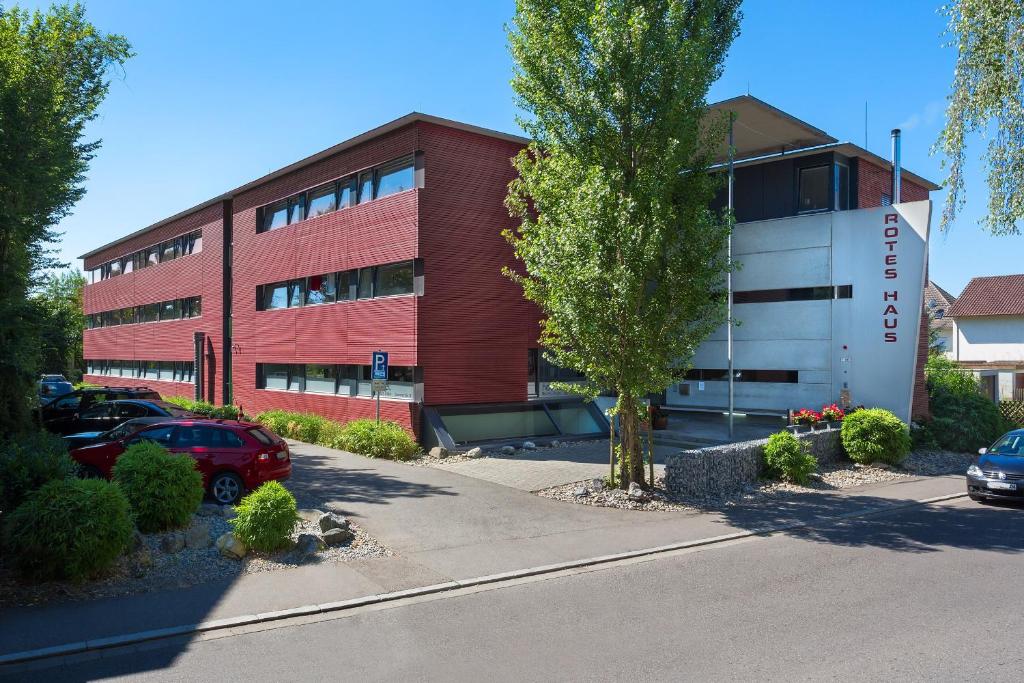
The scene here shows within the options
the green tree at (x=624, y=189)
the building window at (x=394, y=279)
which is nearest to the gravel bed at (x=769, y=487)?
the green tree at (x=624, y=189)

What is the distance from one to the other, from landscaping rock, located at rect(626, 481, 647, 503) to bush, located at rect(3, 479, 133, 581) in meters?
8.56

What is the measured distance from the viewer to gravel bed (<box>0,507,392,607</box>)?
27.1 ft

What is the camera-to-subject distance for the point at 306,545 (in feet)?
32.7

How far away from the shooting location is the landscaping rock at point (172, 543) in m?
9.56

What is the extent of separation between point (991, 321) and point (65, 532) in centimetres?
5557

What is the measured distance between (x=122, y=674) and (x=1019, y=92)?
18.2m

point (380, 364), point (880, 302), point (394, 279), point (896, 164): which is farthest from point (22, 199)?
point (896, 164)

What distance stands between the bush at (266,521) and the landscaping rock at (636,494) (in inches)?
256

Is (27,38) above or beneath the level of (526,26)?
above

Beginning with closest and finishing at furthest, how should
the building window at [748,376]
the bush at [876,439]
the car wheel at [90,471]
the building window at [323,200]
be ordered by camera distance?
the car wheel at [90,471] < the bush at [876,439] < the building window at [748,376] < the building window at [323,200]

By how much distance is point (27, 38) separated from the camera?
65.4 ft

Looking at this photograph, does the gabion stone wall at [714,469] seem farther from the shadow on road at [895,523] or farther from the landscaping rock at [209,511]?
the landscaping rock at [209,511]

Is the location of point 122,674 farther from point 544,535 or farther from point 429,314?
point 429,314

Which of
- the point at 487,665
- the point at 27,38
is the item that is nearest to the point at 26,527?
the point at 487,665
